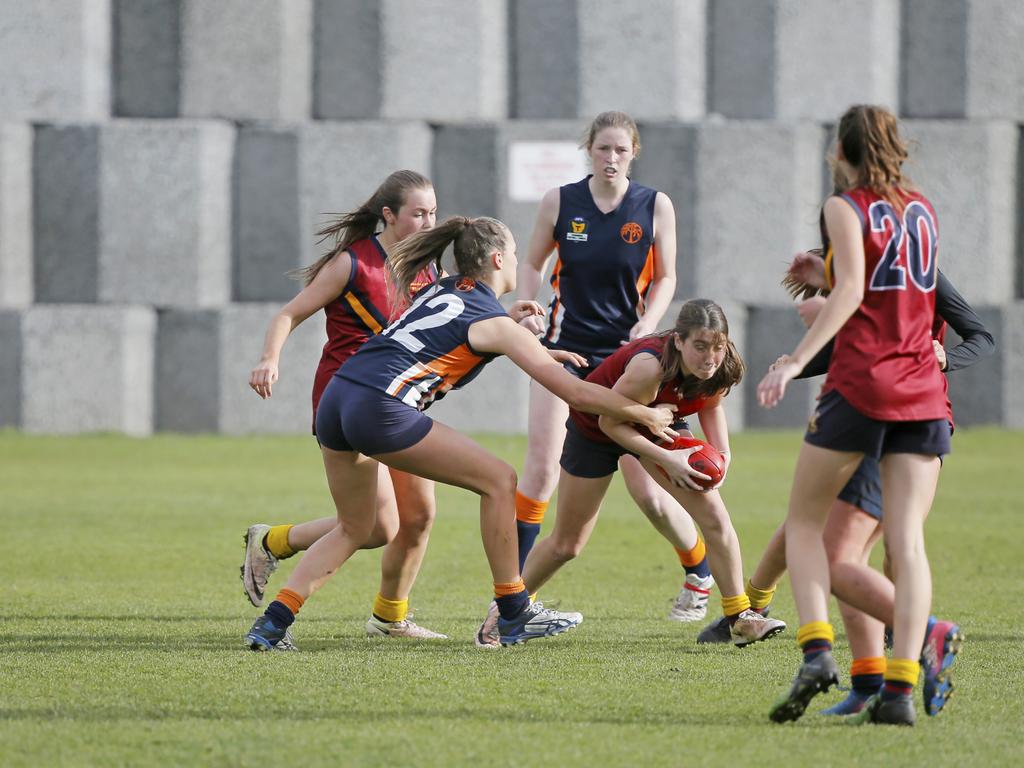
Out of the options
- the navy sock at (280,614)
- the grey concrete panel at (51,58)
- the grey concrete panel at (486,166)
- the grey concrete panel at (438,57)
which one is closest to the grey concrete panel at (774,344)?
the grey concrete panel at (486,166)

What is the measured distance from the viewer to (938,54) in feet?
60.5

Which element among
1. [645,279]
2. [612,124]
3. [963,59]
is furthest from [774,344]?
[612,124]

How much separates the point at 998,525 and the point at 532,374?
632 cm

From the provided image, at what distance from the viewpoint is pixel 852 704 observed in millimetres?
4418

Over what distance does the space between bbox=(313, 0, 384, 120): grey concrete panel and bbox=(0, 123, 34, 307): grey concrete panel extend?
3.66 meters

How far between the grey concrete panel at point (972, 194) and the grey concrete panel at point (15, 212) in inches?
430

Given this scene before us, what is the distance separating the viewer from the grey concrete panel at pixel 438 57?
1789 centimetres

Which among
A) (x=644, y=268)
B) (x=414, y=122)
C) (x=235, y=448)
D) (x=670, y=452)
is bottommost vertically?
(x=235, y=448)

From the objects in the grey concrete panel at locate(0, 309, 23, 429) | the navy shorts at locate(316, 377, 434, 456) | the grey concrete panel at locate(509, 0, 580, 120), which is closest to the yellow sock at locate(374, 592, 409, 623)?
the navy shorts at locate(316, 377, 434, 456)

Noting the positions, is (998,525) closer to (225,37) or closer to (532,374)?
(532,374)

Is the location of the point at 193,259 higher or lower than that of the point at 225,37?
lower

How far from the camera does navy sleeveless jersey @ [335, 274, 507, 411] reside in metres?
5.35

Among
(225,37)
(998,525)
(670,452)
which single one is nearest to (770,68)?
(225,37)

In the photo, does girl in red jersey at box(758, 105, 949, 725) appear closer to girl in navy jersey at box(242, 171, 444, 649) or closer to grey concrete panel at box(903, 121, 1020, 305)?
girl in navy jersey at box(242, 171, 444, 649)
